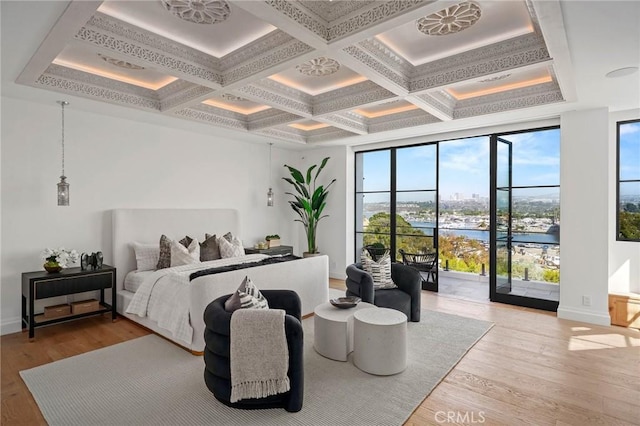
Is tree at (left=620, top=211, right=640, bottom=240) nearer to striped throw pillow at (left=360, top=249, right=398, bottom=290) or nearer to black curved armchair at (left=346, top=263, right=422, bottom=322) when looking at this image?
black curved armchair at (left=346, top=263, right=422, bottom=322)

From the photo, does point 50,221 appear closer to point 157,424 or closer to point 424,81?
point 157,424

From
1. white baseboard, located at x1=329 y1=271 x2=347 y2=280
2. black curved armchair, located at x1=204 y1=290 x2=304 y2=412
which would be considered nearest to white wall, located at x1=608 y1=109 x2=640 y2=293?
white baseboard, located at x1=329 y1=271 x2=347 y2=280

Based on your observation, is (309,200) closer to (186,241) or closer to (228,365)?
(186,241)

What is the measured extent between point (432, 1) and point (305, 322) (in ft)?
11.4

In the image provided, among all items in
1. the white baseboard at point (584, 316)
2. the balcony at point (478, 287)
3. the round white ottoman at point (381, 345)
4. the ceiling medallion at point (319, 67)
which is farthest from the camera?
the balcony at point (478, 287)

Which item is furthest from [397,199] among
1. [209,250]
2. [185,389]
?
[185,389]

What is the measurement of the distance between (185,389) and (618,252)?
5.21 meters

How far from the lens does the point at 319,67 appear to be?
11.6 feet

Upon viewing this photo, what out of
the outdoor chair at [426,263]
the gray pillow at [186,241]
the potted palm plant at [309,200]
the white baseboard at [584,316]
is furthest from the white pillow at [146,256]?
the white baseboard at [584,316]

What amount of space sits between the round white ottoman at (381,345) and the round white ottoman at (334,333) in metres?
0.18

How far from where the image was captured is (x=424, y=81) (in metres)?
3.54

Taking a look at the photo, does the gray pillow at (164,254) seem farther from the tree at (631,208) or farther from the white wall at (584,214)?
the tree at (631,208)

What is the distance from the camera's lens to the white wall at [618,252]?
435 centimetres

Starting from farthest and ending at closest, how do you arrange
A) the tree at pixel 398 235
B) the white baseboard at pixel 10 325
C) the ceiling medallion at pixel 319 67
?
the tree at pixel 398 235 → the white baseboard at pixel 10 325 → the ceiling medallion at pixel 319 67
